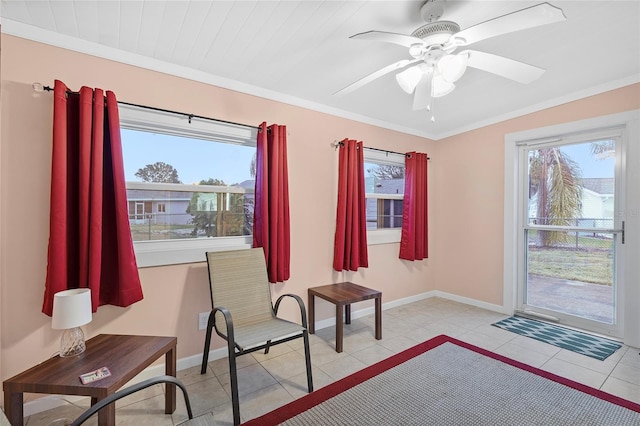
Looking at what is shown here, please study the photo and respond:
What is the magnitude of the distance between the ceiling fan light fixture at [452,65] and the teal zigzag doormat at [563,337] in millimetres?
2685

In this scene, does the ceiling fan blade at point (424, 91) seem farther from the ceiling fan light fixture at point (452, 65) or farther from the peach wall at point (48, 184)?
the peach wall at point (48, 184)

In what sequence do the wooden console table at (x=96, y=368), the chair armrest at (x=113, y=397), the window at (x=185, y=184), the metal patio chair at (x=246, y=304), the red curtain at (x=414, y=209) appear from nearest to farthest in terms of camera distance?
the chair armrest at (x=113, y=397)
the wooden console table at (x=96, y=368)
the metal patio chair at (x=246, y=304)
the window at (x=185, y=184)
the red curtain at (x=414, y=209)

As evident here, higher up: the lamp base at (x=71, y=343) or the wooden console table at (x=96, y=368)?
the lamp base at (x=71, y=343)

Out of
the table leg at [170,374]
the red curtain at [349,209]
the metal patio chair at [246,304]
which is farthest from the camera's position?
the red curtain at [349,209]

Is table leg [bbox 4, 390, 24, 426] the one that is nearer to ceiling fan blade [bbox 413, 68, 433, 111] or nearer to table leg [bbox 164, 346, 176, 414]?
table leg [bbox 164, 346, 176, 414]

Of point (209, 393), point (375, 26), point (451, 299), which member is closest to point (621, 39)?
point (375, 26)

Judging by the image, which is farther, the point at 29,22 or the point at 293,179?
the point at 293,179

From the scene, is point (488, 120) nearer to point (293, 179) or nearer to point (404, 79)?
point (404, 79)

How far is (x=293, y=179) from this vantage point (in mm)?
2941

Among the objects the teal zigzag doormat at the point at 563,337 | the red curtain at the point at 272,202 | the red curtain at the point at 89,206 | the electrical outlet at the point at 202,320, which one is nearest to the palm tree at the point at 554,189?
the teal zigzag doormat at the point at 563,337

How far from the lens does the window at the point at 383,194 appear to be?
3.69 m

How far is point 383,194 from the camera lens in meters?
3.85

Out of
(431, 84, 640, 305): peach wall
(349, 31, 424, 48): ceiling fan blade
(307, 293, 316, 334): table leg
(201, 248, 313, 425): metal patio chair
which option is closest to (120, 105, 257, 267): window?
(201, 248, 313, 425): metal patio chair

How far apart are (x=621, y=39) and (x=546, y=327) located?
2.69 metres
